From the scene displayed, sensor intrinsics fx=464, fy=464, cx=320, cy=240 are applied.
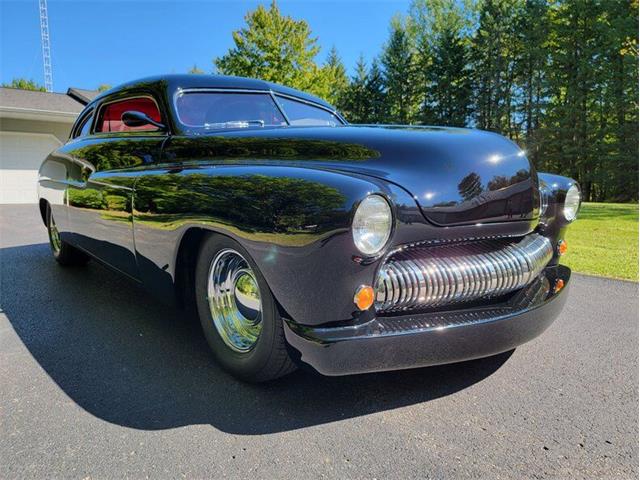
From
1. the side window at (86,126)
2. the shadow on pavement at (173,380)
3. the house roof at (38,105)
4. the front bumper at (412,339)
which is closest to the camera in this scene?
the front bumper at (412,339)

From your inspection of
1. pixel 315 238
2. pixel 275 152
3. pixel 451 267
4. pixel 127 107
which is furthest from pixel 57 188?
pixel 451 267

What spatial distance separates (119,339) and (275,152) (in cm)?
152

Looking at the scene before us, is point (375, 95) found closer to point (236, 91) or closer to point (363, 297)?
point (236, 91)

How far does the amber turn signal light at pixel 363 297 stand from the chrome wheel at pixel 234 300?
52cm

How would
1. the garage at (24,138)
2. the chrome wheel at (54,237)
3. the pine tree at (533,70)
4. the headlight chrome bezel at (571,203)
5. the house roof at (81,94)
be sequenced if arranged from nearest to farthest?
1. the headlight chrome bezel at (571,203)
2. the chrome wheel at (54,237)
3. the garage at (24,138)
4. the house roof at (81,94)
5. the pine tree at (533,70)

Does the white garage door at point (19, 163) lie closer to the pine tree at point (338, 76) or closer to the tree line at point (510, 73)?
the tree line at point (510, 73)

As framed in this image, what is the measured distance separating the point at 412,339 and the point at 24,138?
53.3ft

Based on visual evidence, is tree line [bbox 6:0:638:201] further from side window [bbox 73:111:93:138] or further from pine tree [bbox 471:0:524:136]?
side window [bbox 73:111:93:138]

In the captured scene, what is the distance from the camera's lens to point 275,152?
241 cm

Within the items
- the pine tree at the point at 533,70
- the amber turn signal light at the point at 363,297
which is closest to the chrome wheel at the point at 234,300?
the amber turn signal light at the point at 363,297

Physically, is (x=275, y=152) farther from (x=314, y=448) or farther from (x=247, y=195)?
(x=314, y=448)

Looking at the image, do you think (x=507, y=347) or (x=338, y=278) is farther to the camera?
(x=507, y=347)

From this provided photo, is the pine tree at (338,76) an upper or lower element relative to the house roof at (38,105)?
upper

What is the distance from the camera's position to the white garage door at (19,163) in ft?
46.2
